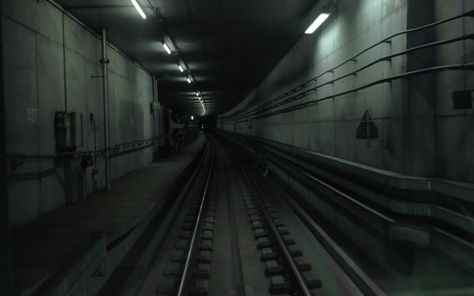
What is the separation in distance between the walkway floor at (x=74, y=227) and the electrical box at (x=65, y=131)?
132 centimetres

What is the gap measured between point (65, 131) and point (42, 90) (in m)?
1.01

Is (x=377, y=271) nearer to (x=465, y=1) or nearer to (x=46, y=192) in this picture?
(x=465, y=1)

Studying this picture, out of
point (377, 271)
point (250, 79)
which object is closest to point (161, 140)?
point (250, 79)

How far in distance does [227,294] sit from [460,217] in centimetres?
287

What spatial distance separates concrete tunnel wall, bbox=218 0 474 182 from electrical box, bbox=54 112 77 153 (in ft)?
18.4

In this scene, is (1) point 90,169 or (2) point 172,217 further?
(1) point 90,169

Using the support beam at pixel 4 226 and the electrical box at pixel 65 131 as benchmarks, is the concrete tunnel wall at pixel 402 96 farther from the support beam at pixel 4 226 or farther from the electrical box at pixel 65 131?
the electrical box at pixel 65 131

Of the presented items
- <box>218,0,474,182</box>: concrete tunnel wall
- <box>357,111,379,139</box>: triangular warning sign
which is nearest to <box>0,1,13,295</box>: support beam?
<box>218,0,474,182</box>: concrete tunnel wall

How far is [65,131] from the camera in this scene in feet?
27.8

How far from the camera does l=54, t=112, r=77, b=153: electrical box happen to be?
27.5 ft

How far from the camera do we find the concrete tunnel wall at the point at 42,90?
6.77 m

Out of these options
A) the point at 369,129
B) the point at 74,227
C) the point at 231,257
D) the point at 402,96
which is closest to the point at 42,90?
the point at 74,227

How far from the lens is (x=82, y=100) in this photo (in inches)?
398

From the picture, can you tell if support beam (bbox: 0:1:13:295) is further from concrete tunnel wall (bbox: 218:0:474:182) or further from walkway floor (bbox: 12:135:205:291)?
concrete tunnel wall (bbox: 218:0:474:182)
